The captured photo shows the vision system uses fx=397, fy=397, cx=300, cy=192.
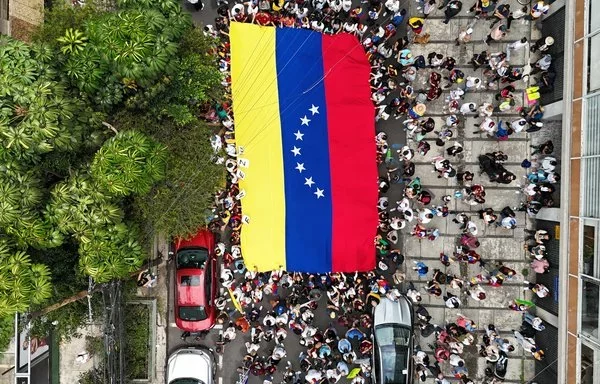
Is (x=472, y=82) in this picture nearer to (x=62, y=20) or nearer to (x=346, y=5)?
(x=346, y=5)

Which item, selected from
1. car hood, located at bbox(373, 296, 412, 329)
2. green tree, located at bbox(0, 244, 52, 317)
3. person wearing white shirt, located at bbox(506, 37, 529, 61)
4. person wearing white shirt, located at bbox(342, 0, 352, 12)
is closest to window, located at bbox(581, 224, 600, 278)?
car hood, located at bbox(373, 296, 412, 329)

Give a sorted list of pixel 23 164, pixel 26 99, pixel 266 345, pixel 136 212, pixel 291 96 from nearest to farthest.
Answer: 1. pixel 26 99
2. pixel 23 164
3. pixel 136 212
4. pixel 291 96
5. pixel 266 345

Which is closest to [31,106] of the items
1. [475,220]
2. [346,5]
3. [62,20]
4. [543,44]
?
[62,20]

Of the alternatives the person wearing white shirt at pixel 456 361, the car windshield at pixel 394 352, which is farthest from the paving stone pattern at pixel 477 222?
the car windshield at pixel 394 352

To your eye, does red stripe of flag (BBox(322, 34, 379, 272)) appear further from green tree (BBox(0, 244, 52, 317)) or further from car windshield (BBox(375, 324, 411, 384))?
green tree (BBox(0, 244, 52, 317))

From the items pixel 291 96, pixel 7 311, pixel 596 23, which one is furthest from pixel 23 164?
pixel 596 23

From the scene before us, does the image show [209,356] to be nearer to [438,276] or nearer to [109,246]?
[109,246]
